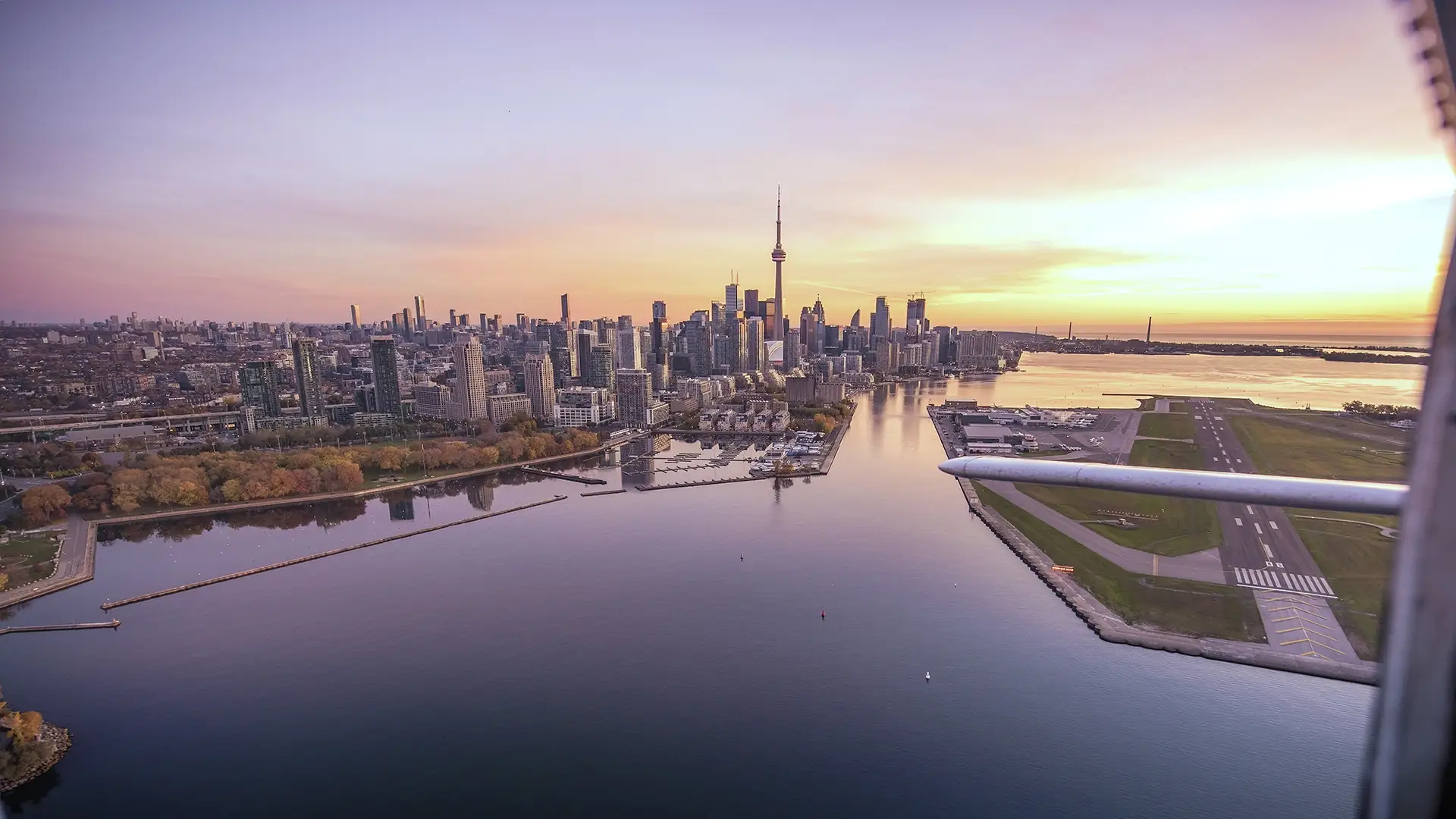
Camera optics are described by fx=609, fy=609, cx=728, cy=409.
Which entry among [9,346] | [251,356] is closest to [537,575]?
[9,346]

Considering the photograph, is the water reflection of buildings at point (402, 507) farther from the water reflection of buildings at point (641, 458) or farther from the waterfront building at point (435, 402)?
the waterfront building at point (435, 402)

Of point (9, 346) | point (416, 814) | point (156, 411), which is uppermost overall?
point (9, 346)

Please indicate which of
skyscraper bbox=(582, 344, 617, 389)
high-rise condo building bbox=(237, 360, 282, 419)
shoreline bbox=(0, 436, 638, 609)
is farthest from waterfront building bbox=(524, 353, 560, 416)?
high-rise condo building bbox=(237, 360, 282, 419)

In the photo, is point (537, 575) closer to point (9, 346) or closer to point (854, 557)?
point (854, 557)

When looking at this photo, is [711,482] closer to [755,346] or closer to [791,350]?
[755,346]

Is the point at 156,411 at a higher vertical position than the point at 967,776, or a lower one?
higher

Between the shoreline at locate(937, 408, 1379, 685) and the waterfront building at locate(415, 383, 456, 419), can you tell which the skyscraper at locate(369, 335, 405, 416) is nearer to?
the waterfront building at locate(415, 383, 456, 419)

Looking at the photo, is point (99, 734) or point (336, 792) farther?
point (99, 734)
